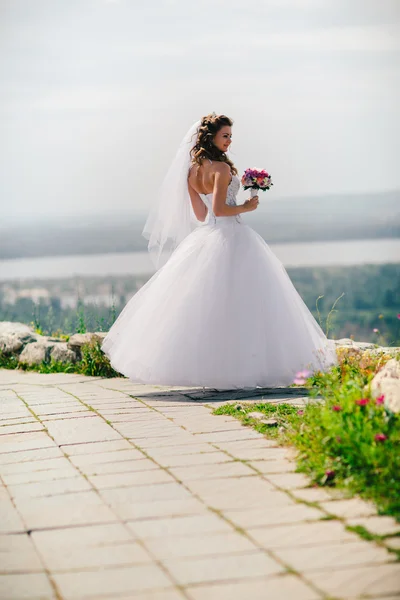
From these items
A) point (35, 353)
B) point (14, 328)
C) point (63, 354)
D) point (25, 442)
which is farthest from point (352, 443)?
point (14, 328)

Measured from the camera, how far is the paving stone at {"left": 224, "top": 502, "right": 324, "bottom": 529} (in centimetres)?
336

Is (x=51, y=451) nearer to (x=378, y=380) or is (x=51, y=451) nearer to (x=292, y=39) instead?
(x=378, y=380)

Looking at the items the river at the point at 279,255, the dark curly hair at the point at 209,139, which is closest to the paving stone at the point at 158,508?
the dark curly hair at the point at 209,139

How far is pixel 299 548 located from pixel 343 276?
562 inches

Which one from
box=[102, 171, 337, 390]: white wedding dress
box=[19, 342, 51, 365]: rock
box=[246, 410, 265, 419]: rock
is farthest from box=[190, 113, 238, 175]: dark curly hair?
box=[19, 342, 51, 365]: rock

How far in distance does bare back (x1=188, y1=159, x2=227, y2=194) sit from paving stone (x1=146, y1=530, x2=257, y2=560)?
12.2ft

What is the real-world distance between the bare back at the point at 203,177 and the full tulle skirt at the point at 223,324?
30cm

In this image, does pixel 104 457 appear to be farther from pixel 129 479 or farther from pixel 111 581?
pixel 111 581

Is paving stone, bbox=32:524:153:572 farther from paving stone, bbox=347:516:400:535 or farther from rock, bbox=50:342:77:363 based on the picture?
rock, bbox=50:342:77:363

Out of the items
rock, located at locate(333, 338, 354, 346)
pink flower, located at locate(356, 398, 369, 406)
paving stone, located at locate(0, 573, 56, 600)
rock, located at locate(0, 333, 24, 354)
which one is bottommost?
paving stone, located at locate(0, 573, 56, 600)

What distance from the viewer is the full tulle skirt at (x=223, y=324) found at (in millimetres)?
6152

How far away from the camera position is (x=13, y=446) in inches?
193

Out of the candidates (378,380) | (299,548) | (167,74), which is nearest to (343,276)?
Result: (167,74)

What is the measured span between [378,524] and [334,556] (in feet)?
1.15
